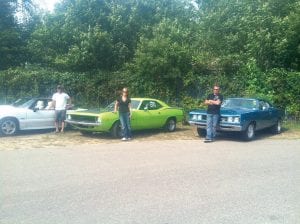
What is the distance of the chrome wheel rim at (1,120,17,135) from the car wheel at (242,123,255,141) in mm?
7835

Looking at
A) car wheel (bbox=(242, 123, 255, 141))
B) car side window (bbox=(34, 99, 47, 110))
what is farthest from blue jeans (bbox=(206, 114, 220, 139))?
car side window (bbox=(34, 99, 47, 110))

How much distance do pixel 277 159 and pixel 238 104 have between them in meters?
5.12

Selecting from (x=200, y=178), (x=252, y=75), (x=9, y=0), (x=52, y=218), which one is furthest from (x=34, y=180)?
(x=9, y=0)

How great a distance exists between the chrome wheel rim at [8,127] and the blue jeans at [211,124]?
6599 millimetres

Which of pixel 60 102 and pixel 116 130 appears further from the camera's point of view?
pixel 60 102

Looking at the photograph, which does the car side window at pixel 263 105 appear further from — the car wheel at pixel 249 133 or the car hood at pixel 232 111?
the car wheel at pixel 249 133

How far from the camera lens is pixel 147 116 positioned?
15305 mm

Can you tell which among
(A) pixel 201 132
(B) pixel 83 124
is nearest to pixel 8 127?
(B) pixel 83 124

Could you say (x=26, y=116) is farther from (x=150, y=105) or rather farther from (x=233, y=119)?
(x=233, y=119)

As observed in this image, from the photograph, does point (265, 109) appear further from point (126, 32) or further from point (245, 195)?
point (126, 32)

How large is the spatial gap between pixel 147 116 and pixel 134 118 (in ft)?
2.26

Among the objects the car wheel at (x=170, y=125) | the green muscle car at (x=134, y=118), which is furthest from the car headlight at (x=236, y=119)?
the car wheel at (x=170, y=125)

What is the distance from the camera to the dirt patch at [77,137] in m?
12.4

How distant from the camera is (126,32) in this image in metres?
28.4
